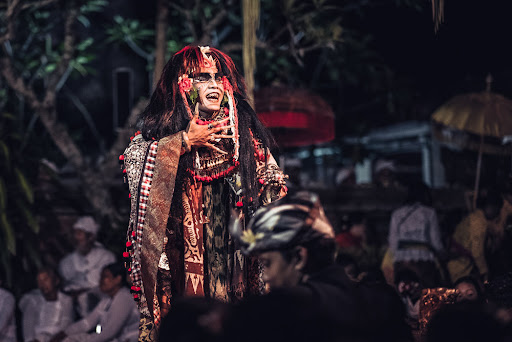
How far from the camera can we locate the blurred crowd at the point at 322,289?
1.71m

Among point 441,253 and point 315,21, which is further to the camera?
point 315,21

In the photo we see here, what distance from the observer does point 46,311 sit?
21.3 feet

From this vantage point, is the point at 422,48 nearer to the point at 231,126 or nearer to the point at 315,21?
the point at 315,21

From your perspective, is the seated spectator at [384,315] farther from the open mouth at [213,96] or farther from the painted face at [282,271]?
the open mouth at [213,96]

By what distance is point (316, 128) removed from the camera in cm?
706

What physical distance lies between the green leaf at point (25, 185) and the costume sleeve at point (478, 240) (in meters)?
5.14

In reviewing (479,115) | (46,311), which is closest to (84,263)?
(46,311)

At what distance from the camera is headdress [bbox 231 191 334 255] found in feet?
6.42

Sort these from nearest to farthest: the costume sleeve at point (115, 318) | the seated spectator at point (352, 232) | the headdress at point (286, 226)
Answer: the headdress at point (286, 226) → the costume sleeve at point (115, 318) → the seated spectator at point (352, 232)

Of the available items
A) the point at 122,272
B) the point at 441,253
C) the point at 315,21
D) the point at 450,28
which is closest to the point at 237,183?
the point at 122,272

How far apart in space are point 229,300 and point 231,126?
0.95 meters

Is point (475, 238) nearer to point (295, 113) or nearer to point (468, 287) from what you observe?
point (468, 287)

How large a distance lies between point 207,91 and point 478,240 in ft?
12.5

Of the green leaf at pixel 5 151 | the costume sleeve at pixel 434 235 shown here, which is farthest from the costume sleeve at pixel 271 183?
the green leaf at pixel 5 151
